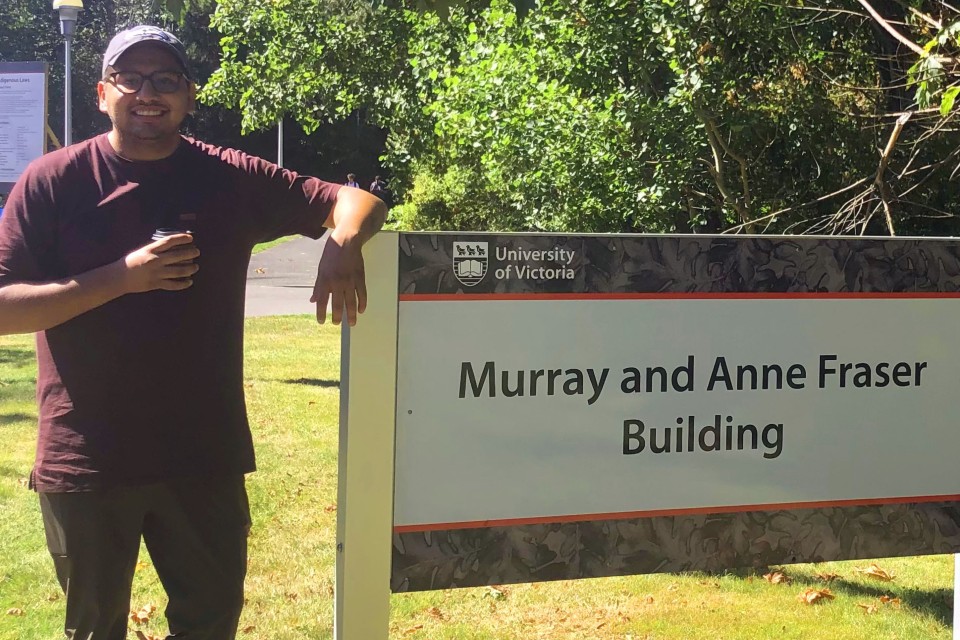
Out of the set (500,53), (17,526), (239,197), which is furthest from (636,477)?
(500,53)

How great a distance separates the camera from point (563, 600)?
13.7 ft

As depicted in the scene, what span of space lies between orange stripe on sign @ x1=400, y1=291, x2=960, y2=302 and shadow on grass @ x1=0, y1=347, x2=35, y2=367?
7720 mm

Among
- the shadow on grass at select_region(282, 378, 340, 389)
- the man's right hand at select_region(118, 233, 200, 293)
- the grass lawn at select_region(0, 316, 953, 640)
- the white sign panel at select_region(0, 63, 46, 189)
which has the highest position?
the white sign panel at select_region(0, 63, 46, 189)

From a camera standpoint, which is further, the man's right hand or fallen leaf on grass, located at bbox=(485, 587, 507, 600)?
fallen leaf on grass, located at bbox=(485, 587, 507, 600)

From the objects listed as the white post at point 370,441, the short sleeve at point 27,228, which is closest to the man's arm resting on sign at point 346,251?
the white post at point 370,441

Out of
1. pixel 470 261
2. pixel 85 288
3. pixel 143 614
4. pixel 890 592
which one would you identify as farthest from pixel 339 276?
pixel 890 592

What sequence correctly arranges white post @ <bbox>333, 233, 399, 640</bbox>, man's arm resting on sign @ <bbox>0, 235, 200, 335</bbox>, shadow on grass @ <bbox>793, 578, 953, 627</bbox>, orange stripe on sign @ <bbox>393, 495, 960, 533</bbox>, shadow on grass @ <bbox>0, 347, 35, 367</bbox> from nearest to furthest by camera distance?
man's arm resting on sign @ <bbox>0, 235, 200, 335</bbox> → white post @ <bbox>333, 233, 399, 640</bbox> → orange stripe on sign @ <bbox>393, 495, 960, 533</bbox> → shadow on grass @ <bbox>793, 578, 953, 627</bbox> → shadow on grass @ <bbox>0, 347, 35, 367</bbox>

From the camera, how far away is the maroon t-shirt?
7.57 ft

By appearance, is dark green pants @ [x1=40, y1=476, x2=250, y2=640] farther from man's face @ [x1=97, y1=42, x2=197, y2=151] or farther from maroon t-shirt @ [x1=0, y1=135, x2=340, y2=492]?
man's face @ [x1=97, y1=42, x2=197, y2=151]

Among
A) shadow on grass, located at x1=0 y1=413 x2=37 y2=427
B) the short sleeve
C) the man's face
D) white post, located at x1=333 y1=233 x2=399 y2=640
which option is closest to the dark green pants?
white post, located at x1=333 y1=233 x2=399 y2=640

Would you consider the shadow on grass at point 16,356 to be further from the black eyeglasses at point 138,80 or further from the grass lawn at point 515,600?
the black eyeglasses at point 138,80

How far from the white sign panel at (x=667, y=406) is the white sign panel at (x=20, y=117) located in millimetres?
8454

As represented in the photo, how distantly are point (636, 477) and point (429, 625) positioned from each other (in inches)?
52.3

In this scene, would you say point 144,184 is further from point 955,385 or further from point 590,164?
point 590,164
